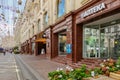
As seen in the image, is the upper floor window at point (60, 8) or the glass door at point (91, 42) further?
the upper floor window at point (60, 8)

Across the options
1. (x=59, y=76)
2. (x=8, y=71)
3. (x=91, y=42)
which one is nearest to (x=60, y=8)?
(x=91, y=42)

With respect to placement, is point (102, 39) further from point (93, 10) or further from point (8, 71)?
point (8, 71)

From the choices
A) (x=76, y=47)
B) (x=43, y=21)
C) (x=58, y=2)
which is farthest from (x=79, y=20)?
(x=43, y=21)

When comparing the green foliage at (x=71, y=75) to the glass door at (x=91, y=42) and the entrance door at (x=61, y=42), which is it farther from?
the entrance door at (x=61, y=42)

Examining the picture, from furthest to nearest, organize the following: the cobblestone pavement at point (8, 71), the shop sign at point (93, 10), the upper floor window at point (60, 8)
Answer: the upper floor window at point (60, 8)
the shop sign at point (93, 10)
the cobblestone pavement at point (8, 71)

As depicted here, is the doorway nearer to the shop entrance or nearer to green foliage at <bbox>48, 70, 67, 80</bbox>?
the shop entrance

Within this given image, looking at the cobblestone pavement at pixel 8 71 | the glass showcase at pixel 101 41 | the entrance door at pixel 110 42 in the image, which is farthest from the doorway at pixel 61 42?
the entrance door at pixel 110 42

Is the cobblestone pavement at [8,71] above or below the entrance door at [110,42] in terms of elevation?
below

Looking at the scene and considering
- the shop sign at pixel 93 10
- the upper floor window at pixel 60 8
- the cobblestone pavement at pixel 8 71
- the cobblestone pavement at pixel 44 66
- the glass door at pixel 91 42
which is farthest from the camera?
the upper floor window at pixel 60 8

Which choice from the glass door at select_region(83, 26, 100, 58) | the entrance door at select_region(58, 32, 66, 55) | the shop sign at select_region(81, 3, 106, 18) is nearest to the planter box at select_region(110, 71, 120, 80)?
the shop sign at select_region(81, 3, 106, 18)

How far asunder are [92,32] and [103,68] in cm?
1433

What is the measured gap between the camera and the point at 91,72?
10.6 metres

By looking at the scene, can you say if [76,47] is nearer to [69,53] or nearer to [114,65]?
[69,53]

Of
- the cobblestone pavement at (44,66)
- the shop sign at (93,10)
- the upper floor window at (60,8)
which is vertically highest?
the upper floor window at (60,8)
